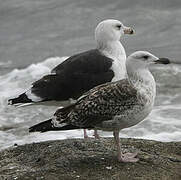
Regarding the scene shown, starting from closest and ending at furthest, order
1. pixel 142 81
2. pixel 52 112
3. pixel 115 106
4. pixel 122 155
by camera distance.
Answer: pixel 115 106 < pixel 142 81 < pixel 122 155 < pixel 52 112

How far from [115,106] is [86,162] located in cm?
61

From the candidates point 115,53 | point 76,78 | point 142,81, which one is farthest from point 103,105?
point 115,53

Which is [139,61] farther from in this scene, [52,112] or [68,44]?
[68,44]

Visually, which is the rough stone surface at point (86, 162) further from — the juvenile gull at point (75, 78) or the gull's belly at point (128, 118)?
the juvenile gull at point (75, 78)

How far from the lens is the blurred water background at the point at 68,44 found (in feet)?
31.4

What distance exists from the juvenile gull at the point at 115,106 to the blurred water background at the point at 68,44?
3.42 meters

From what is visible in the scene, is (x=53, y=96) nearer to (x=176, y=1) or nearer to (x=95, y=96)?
(x=95, y=96)

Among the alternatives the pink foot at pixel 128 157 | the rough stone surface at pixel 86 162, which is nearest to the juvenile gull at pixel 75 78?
the rough stone surface at pixel 86 162

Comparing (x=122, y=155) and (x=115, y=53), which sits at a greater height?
(x=115, y=53)

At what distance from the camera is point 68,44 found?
1509cm

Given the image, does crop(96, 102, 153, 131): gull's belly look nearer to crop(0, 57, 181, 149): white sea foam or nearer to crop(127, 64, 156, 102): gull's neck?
crop(127, 64, 156, 102): gull's neck

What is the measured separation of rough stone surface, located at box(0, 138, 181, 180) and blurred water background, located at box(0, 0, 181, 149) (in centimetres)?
259

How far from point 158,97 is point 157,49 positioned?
3.24m

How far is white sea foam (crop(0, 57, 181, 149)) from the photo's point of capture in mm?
9055
